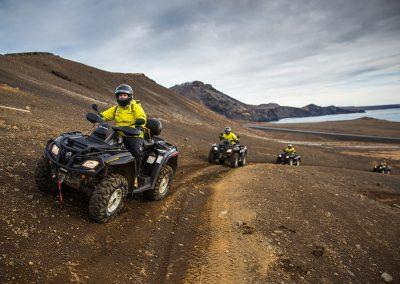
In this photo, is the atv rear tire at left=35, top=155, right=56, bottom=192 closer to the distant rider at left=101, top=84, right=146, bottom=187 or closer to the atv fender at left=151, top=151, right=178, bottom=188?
the distant rider at left=101, top=84, right=146, bottom=187

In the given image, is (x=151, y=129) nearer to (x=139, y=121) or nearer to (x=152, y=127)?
(x=152, y=127)

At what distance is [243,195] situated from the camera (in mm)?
10039

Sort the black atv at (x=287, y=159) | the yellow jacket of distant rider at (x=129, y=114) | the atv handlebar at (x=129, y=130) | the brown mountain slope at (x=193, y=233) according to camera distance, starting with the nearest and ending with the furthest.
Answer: the brown mountain slope at (x=193, y=233), the atv handlebar at (x=129, y=130), the yellow jacket of distant rider at (x=129, y=114), the black atv at (x=287, y=159)

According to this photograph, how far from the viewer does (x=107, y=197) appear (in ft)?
19.8

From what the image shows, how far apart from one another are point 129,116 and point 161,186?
212 cm

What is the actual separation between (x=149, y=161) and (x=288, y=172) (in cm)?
932

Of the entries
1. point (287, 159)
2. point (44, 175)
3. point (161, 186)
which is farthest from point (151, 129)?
point (287, 159)

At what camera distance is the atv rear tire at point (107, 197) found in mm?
5996

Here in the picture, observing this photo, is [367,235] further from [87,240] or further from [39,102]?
[39,102]

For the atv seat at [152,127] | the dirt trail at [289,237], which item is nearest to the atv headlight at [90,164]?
the atv seat at [152,127]

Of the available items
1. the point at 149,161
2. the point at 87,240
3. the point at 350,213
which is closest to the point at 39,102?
the point at 149,161

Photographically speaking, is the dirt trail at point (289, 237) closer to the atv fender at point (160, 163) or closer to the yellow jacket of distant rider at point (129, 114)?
the atv fender at point (160, 163)

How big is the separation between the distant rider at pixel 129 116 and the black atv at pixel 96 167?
0.26 m

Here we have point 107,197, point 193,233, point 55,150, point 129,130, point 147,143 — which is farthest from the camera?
point 147,143
